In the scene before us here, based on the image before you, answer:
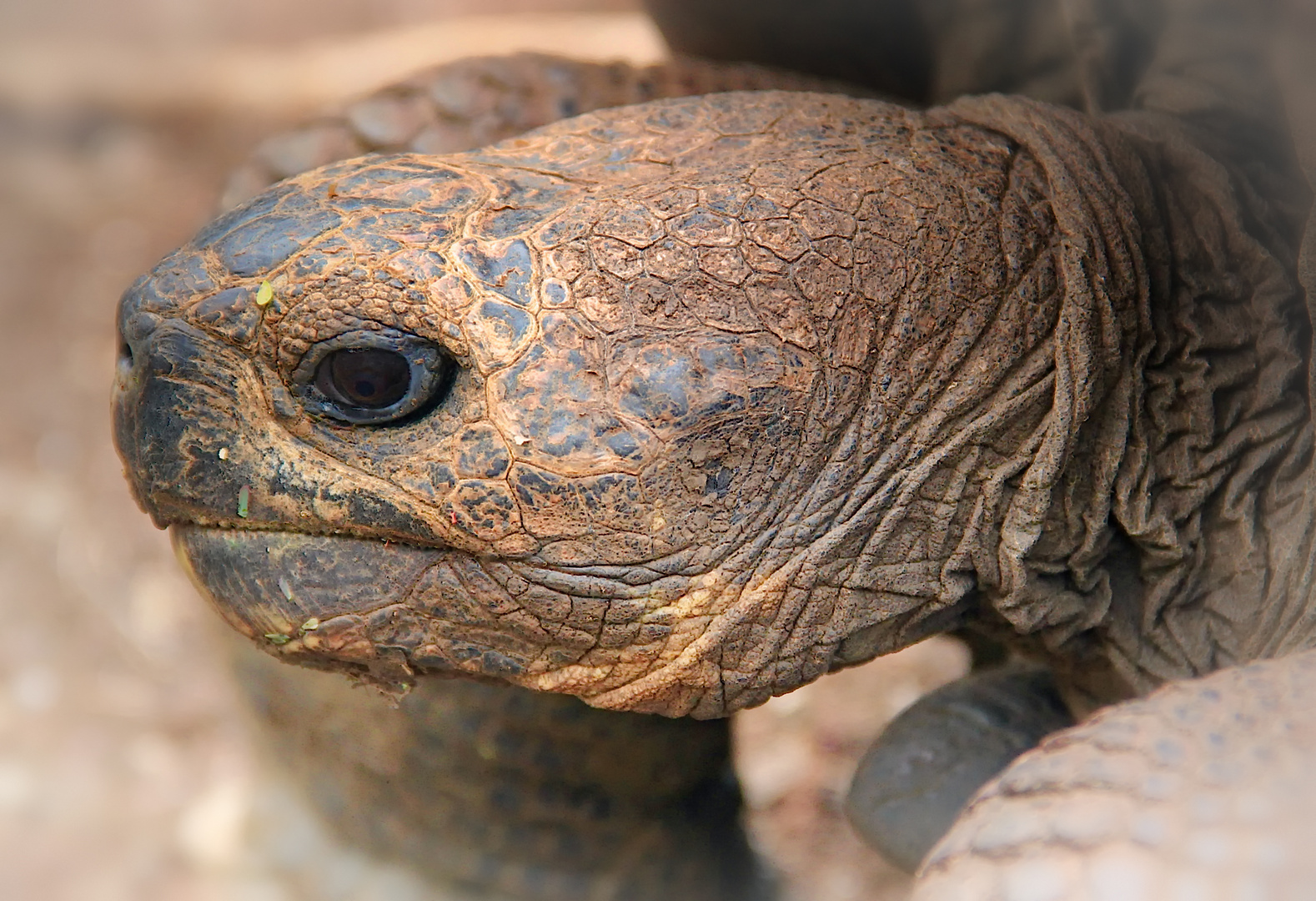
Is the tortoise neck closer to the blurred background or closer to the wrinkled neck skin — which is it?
the wrinkled neck skin

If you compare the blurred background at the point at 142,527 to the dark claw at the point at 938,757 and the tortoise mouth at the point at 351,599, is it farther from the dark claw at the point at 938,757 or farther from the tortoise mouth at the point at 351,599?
the tortoise mouth at the point at 351,599

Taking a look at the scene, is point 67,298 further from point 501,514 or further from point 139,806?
point 501,514

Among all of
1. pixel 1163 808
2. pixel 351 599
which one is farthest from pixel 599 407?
pixel 1163 808

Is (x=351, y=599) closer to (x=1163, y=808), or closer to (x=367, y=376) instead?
(x=367, y=376)

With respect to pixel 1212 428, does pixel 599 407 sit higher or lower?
higher

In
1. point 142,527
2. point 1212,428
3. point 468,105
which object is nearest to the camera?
point 1212,428

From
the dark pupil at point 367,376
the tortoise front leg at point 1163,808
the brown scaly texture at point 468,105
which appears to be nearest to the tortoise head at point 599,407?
the dark pupil at point 367,376

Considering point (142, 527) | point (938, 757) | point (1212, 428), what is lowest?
point (142, 527)
